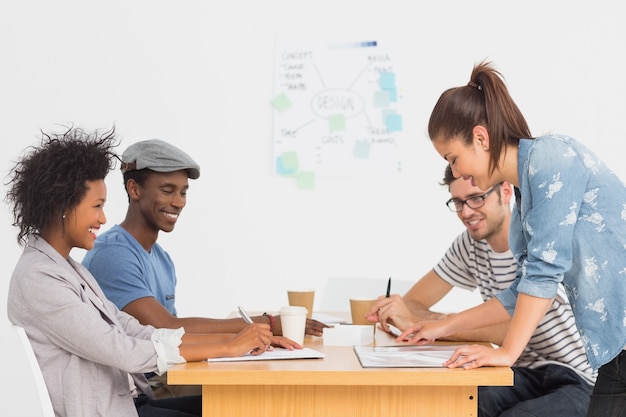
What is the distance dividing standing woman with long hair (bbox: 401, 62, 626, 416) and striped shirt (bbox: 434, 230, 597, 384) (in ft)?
1.64

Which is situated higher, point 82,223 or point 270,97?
point 270,97

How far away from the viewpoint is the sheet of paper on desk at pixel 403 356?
1.60 metres

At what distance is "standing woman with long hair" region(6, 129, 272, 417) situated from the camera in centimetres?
164

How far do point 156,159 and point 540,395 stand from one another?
131 cm

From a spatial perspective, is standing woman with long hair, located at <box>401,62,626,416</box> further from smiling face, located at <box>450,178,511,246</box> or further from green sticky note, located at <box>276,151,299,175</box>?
green sticky note, located at <box>276,151,299,175</box>

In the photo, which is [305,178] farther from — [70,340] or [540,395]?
[70,340]

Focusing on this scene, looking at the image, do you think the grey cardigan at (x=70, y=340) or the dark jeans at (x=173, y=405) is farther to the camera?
the dark jeans at (x=173, y=405)

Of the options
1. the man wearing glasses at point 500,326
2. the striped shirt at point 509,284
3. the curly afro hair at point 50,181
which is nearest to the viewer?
the curly afro hair at point 50,181

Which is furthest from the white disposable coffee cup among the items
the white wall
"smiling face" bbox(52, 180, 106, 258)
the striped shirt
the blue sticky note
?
the blue sticky note

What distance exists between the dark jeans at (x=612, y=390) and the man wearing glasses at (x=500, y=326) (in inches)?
12.1

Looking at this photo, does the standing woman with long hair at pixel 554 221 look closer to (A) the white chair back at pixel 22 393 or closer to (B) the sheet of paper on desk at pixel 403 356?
(B) the sheet of paper on desk at pixel 403 356

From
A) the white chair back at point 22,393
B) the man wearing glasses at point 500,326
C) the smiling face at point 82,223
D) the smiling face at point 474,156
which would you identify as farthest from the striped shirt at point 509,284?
the white chair back at point 22,393

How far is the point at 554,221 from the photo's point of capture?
1.53m

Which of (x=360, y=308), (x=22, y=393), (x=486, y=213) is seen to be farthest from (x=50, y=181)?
(x=22, y=393)
